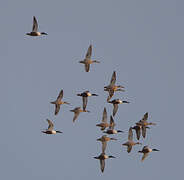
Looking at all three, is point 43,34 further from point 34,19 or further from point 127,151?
point 127,151

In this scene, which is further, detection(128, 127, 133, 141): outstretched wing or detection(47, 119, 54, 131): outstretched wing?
detection(128, 127, 133, 141): outstretched wing

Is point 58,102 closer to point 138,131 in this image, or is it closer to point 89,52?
point 89,52

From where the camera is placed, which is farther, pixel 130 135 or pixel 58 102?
pixel 130 135

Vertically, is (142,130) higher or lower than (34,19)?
lower

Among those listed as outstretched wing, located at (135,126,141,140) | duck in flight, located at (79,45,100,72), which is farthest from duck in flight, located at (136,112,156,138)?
duck in flight, located at (79,45,100,72)

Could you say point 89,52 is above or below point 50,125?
above

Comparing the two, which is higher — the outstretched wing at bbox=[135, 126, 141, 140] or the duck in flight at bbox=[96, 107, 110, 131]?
the duck in flight at bbox=[96, 107, 110, 131]

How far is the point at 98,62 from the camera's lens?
102 meters

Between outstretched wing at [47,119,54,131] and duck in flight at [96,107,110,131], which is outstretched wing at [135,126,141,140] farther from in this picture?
outstretched wing at [47,119,54,131]

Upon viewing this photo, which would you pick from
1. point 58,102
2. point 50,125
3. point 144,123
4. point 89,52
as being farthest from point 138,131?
point 89,52

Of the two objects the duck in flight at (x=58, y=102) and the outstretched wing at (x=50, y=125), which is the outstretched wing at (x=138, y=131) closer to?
the duck in flight at (x=58, y=102)

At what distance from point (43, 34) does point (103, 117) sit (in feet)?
24.6

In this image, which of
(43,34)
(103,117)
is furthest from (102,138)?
(43,34)

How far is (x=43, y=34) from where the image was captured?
99000mm
